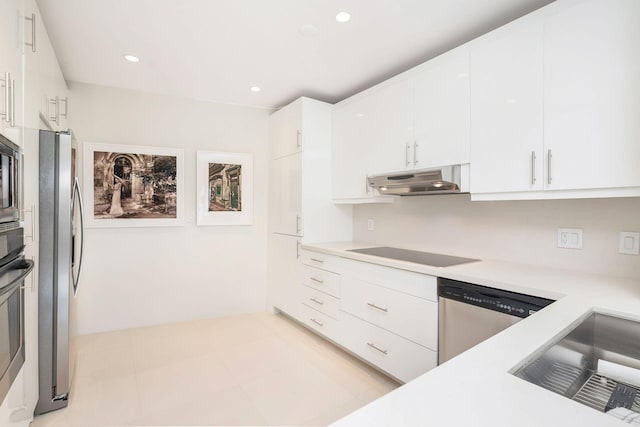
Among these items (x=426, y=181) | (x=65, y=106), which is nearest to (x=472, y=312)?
(x=426, y=181)

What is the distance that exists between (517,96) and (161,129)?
10.3 ft

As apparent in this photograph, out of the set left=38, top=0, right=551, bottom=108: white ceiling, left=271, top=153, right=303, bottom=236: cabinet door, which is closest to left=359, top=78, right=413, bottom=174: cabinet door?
left=38, top=0, right=551, bottom=108: white ceiling

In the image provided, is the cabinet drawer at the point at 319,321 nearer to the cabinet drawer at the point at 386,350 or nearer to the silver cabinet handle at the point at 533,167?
the cabinet drawer at the point at 386,350

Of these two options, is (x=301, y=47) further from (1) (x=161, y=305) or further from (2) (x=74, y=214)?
(1) (x=161, y=305)

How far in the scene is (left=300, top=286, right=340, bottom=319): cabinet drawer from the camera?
8.76ft

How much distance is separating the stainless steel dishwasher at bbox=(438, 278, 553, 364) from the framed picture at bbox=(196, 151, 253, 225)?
247cm

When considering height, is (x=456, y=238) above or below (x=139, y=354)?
above

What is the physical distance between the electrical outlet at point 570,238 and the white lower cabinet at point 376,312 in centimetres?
79

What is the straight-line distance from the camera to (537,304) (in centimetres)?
145

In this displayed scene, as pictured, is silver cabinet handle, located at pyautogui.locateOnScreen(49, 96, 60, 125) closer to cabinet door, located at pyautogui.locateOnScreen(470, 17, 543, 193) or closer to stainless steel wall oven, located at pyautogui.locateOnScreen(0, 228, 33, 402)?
stainless steel wall oven, located at pyautogui.locateOnScreen(0, 228, 33, 402)

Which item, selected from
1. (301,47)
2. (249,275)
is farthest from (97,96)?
(249,275)

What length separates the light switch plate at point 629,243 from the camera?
1.63m

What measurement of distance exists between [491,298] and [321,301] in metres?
1.53

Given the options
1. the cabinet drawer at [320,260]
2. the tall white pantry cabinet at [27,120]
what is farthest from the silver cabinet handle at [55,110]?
the cabinet drawer at [320,260]
